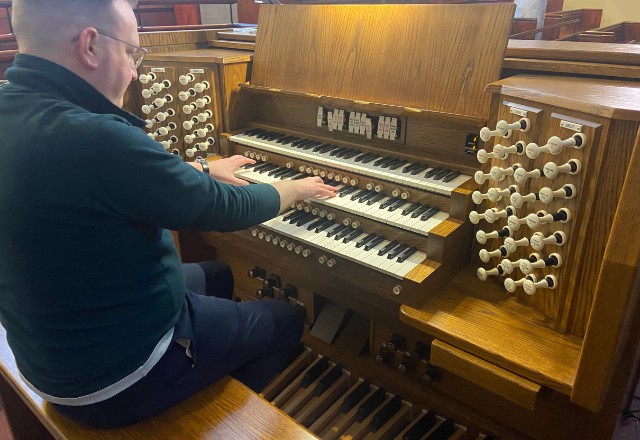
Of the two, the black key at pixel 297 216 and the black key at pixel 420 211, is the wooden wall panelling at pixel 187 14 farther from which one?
the black key at pixel 420 211

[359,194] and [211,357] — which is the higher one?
[359,194]

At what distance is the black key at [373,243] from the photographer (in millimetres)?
1664

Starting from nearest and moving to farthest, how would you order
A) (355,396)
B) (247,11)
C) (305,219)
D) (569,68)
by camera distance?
(569,68)
(305,219)
(355,396)
(247,11)

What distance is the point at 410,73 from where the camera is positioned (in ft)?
5.90

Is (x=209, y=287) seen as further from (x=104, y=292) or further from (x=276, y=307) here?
(x=104, y=292)

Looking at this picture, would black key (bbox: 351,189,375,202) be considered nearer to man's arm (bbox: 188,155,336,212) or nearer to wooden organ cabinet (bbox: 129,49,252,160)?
man's arm (bbox: 188,155,336,212)

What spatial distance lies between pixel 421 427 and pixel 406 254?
0.67 m

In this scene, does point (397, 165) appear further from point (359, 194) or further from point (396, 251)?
point (396, 251)

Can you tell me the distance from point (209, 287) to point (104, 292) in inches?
34.1

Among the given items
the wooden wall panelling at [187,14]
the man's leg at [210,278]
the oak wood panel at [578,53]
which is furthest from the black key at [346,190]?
the wooden wall panelling at [187,14]

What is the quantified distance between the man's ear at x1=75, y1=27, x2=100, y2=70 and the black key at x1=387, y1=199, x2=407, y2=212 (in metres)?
1.00

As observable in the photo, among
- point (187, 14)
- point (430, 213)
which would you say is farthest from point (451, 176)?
point (187, 14)

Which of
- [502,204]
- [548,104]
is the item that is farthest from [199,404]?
[548,104]

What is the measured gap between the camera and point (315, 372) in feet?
6.91
